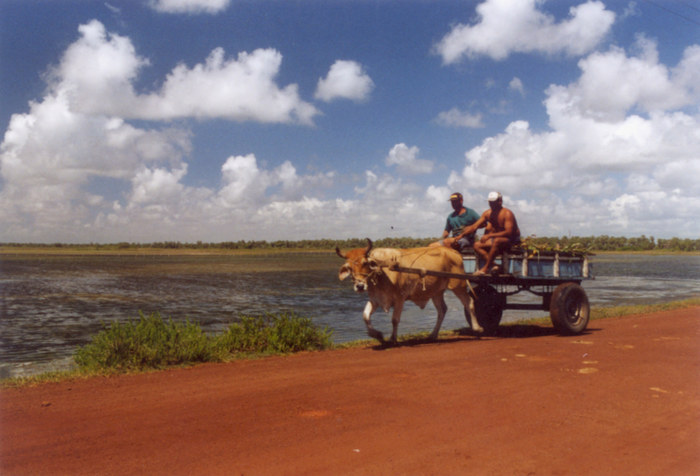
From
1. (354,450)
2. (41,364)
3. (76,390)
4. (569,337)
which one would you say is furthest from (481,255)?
(41,364)

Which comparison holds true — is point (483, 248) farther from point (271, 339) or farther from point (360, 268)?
point (271, 339)

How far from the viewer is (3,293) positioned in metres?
29.3

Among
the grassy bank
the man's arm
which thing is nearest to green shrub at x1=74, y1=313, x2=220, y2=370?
the grassy bank

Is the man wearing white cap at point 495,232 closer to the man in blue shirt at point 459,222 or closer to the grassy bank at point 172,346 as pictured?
the man in blue shirt at point 459,222

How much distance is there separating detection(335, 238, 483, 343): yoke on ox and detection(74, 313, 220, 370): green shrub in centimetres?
313

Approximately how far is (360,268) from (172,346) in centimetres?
384

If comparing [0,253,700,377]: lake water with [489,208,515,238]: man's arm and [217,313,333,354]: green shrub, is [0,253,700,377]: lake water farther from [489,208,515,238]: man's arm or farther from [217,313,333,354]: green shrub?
[489,208,515,238]: man's arm

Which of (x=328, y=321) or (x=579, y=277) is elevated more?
A: (x=579, y=277)

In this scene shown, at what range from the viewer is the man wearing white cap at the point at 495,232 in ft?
38.1

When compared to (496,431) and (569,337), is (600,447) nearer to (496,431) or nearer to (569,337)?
(496,431)

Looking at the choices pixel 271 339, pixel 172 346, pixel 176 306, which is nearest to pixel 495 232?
pixel 271 339

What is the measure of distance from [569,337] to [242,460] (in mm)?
9527

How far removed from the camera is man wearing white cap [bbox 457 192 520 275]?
38.1 ft

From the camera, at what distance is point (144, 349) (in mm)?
Answer: 9445
